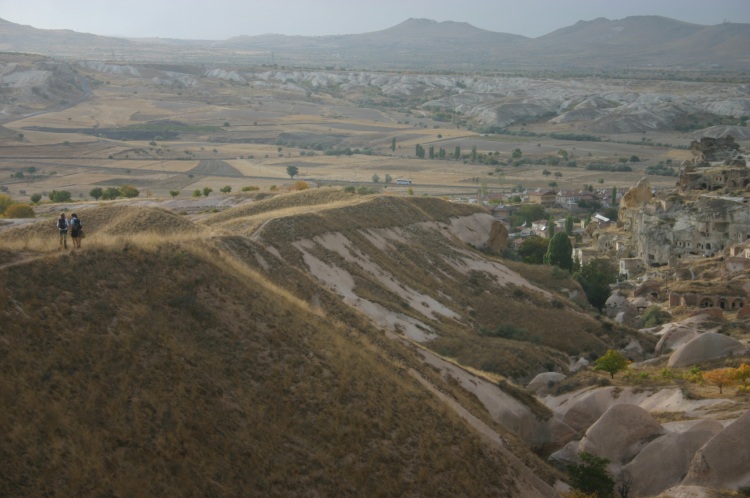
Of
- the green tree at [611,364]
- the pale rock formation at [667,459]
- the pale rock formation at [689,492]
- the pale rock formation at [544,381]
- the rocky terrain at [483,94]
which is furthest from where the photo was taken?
the rocky terrain at [483,94]

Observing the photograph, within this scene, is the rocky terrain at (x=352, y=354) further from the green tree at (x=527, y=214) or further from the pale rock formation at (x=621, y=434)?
the green tree at (x=527, y=214)

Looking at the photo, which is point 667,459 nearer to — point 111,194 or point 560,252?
point 560,252

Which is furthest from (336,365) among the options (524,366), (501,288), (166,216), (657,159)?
(657,159)

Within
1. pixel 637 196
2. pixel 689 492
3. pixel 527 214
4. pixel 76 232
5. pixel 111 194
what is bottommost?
pixel 527 214

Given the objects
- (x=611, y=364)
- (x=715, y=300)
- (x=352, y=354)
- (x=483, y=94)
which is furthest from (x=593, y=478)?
(x=483, y=94)

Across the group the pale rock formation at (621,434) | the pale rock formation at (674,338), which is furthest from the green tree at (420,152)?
the pale rock formation at (621,434)

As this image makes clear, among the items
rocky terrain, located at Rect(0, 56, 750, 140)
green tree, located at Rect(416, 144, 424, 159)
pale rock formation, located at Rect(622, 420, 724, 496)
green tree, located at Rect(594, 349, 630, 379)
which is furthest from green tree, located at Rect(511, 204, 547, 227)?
rocky terrain, located at Rect(0, 56, 750, 140)

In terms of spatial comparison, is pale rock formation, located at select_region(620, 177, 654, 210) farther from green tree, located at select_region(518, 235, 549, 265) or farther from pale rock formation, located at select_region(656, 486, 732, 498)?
pale rock formation, located at select_region(656, 486, 732, 498)
